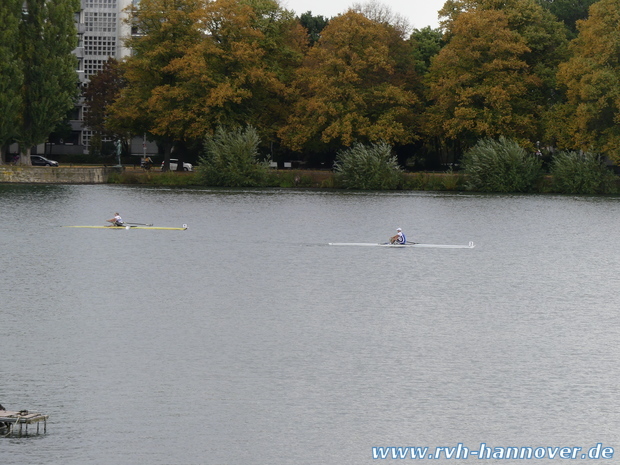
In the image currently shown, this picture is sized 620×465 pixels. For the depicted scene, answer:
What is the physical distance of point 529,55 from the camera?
121m

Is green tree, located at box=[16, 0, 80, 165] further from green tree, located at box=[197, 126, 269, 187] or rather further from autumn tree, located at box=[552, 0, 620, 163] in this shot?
autumn tree, located at box=[552, 0, 620, 163]

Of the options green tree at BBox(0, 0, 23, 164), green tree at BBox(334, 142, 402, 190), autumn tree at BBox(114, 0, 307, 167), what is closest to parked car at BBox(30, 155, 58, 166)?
autumn tree at BBox(114, 0, 307, 167)

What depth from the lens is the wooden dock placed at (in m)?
27.0

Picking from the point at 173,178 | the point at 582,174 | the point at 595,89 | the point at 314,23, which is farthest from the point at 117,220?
the point at 314,23

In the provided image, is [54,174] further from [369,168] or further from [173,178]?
[369,168]

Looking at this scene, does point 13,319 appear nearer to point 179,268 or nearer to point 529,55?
point 179,268

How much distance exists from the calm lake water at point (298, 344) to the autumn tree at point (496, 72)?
121 feet

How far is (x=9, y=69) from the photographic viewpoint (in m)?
114

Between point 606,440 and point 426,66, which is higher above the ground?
point 426,66

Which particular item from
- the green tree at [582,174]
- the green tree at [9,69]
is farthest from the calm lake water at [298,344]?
the green tree at [9,69]

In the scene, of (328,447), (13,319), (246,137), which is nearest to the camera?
(328,447)

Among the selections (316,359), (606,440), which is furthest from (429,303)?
(606,440)

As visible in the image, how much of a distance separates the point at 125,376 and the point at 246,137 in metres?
84.0

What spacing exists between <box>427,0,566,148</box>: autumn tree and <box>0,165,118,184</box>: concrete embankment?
34763 millimetres
